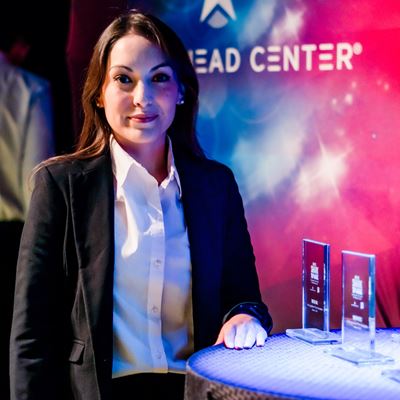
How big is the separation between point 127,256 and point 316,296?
1.76 ft

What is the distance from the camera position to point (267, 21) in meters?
2.92

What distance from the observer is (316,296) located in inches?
83.8

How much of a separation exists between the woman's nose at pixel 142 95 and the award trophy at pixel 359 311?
0.67 metres

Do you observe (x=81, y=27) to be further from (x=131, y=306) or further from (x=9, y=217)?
(x=131, y=306)

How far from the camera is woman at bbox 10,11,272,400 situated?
6.55 ft

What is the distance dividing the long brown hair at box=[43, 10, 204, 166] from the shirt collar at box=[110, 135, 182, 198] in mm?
34

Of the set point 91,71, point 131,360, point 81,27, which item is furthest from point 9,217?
point 131,360

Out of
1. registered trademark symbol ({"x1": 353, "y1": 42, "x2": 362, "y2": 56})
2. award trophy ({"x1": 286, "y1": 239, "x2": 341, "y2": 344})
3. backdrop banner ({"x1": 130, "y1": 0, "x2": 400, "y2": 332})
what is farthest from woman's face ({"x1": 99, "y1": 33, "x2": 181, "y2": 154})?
registered trademark symbol ({"x1": 353, "y1": 42, "x2": 362, "y2": 56})

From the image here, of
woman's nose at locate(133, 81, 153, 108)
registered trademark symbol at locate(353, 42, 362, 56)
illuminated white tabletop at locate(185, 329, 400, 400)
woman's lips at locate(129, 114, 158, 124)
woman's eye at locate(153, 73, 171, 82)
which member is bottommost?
illuminated white tabletop at locate(185, 329, 400, 400)

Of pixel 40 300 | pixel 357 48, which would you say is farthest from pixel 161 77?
pixel 357 48

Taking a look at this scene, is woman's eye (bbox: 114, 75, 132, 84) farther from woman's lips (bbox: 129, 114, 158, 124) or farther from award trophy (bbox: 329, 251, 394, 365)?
award trophy (bbox: 329, 251, 394, 365)

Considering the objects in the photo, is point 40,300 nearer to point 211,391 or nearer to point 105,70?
point 211,391

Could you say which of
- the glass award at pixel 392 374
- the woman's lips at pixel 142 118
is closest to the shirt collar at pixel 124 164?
the woman's lips at pixel 142 118

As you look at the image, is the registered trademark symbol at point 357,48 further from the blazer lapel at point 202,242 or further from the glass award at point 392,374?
the glass award at point 392,374
